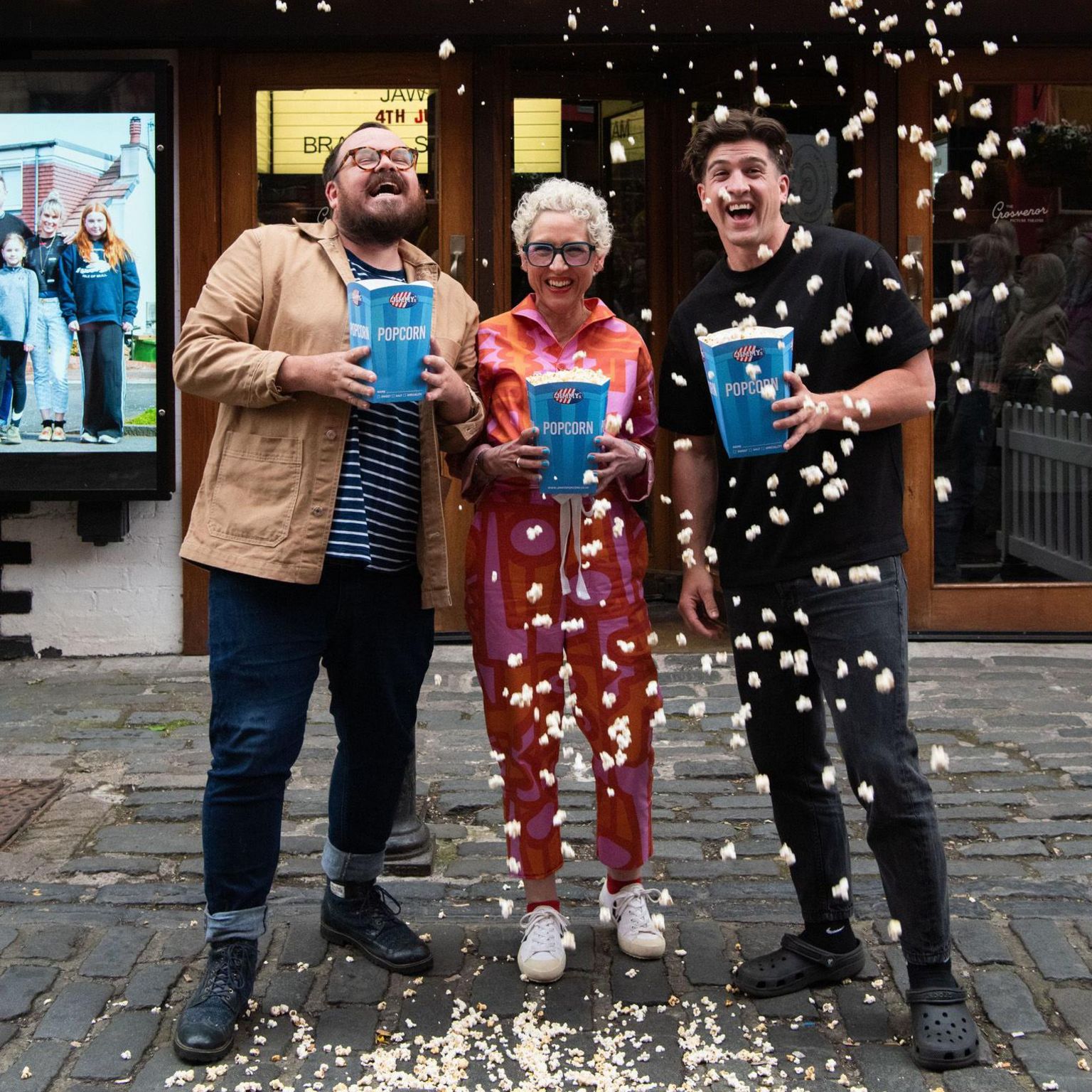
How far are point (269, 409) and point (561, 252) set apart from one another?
0.80 m

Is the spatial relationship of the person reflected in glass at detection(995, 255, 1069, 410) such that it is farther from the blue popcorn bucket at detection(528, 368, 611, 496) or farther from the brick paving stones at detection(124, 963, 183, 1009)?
the brick paving stones at detection(124, 963, 183, 1009)

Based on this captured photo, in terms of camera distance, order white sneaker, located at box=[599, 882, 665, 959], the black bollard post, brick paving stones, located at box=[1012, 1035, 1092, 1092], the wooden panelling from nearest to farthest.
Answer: brick paving stones, located at box=[1012, 1035, 1092, 1092]
white sneaker, located at box=[599, 882, 665, 959]
the black bollard post
the wooden panelling

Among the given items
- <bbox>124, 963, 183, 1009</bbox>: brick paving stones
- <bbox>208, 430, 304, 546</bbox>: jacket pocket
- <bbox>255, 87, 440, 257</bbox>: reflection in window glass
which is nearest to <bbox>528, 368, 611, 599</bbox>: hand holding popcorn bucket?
<bbox>208, 430, 304, 546</bbox>: jacket pocket

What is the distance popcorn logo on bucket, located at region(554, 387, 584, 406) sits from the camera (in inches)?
134

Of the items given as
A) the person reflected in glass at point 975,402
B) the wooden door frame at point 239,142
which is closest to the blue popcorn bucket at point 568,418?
the wooden door frame at point 239,142

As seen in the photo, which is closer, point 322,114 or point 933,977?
point 933,977

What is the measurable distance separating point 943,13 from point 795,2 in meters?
0.66

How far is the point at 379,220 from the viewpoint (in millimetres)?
3531

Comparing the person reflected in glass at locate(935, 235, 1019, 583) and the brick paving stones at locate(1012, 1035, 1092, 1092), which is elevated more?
the person reflected in glass at locate(935, 235, 1019, 583)

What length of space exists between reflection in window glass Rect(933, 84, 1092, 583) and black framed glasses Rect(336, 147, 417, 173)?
13.1 ft

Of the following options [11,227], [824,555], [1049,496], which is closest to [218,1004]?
[824,555]

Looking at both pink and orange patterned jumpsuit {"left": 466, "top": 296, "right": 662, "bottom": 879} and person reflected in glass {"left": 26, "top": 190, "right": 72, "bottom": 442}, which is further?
Answer: person reflected in glass {"left": 26, "top": 190, "right": 72, "bottom": 442}

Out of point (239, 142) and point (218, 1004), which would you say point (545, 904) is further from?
point (239, 142)

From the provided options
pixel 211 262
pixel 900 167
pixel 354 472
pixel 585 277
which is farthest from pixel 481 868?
pixel 900 167
